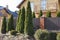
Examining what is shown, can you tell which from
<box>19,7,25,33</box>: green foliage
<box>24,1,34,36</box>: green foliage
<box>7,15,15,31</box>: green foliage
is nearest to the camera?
<box>24,1,34,36</box>: green foliage

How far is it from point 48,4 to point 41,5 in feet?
4.13

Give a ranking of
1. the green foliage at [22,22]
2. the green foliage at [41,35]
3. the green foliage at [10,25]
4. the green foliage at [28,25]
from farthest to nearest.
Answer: the green foliage at [10,25]
the green foliage at [22,22]
the green foliage at [28,25]
the green foliage at [41,35]

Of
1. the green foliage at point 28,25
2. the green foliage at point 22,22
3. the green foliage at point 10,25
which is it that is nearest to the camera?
the green foliage at point 28,25

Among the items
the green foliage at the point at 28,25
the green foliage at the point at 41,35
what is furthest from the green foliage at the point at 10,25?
the green foliage at the point at 41,35

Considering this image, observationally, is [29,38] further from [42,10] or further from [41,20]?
[42,10]

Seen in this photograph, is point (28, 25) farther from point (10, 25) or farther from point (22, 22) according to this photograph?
point (10, 25)

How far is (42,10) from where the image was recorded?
35469 millimetres

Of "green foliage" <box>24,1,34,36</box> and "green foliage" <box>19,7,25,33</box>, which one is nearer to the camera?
"green foliage" <box>24,1,34,36</box>

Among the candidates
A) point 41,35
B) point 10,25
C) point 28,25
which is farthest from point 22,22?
point 41,35

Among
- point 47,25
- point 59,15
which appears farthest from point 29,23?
point 59,15

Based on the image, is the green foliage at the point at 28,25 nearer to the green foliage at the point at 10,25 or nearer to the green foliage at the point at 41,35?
the green foliage at the point at 41,35

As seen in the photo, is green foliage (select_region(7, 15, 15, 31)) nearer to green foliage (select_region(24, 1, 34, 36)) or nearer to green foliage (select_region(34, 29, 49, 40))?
green foliage (select_region(24, 1, 34, 36))

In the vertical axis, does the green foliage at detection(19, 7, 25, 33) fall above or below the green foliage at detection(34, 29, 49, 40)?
above

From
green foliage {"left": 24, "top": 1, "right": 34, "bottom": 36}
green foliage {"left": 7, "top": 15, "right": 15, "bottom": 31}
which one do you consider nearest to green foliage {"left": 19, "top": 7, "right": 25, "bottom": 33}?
green foliage {"left": 24, "top": 1, "right": 34, "bottom": 36}
